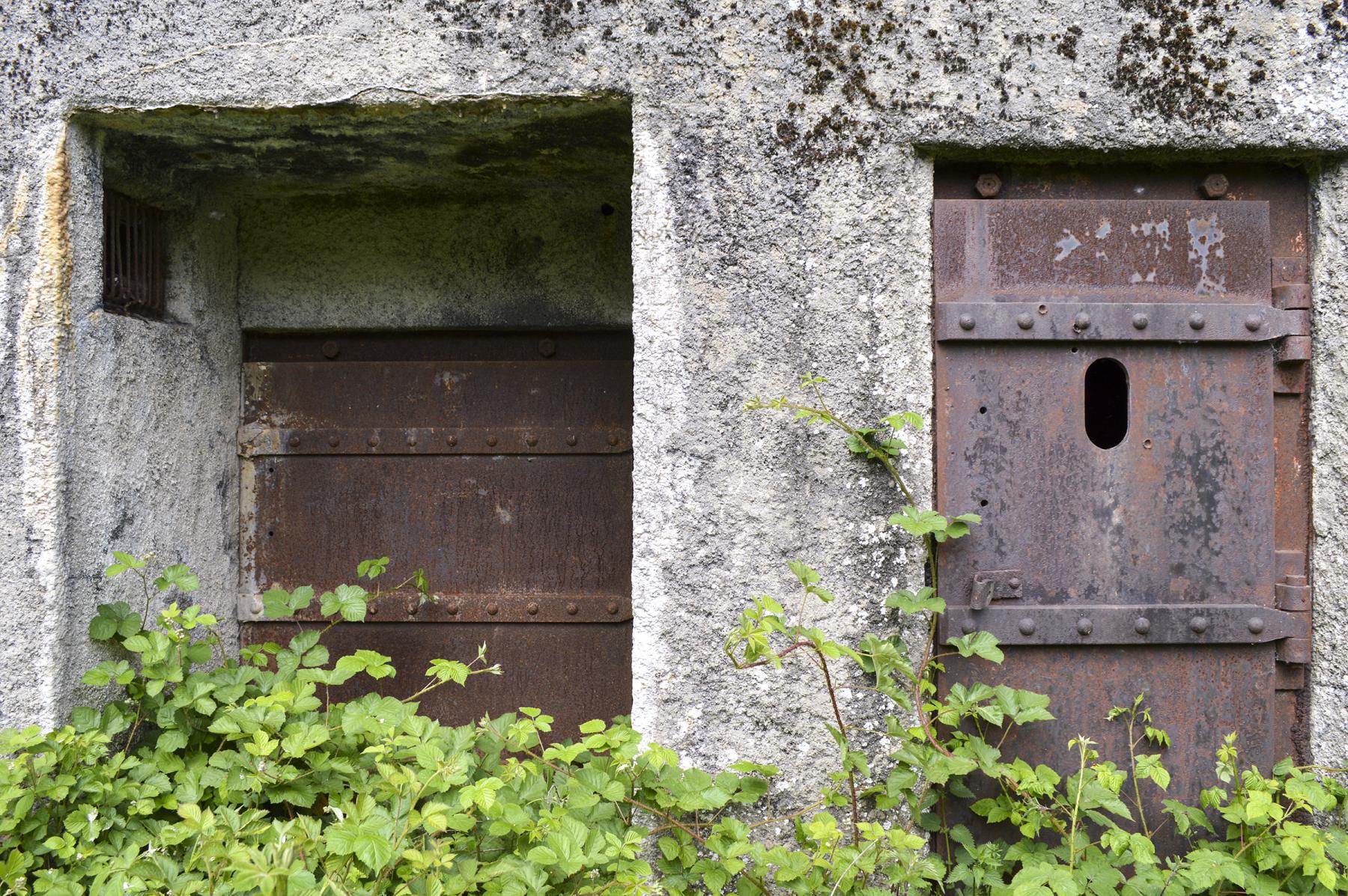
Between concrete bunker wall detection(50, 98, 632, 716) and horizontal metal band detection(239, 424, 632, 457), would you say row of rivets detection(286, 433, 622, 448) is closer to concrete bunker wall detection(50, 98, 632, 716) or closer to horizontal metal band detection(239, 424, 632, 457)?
horizontal metal band detection(239, 424, 632, 457)

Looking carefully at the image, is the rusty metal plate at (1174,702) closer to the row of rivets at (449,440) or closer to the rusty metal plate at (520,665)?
the rusty metal plate at (520,665)

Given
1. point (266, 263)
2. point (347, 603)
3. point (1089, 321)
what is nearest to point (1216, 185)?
point (1089, 321)

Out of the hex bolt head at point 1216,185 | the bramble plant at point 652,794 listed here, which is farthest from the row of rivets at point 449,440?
the hex bolt head at point 1216,185

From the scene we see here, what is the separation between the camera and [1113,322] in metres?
1.74

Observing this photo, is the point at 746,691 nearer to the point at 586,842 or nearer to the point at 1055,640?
the point at 586,842

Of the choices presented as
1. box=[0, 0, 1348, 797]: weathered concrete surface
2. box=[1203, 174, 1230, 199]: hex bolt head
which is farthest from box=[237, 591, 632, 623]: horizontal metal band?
box=[1203, 174, 1230, 199]: hex bolt head

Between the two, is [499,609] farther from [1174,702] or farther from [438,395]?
[1174,702]

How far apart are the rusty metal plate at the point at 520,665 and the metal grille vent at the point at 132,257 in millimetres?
836

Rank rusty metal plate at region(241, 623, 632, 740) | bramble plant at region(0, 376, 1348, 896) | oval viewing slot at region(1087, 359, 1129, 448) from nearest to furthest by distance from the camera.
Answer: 1. bramble plant at region(0, 376, 1348, 896)
2. oval viewing slot at region(1087, 359, 1129, 448)
3. rusty metal plate at region(241, 623, 632, 740)

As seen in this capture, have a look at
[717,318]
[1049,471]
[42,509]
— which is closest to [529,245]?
[717,318]

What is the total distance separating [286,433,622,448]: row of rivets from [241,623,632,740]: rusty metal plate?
18.2 inches

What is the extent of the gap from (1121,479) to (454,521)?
1.56 metres

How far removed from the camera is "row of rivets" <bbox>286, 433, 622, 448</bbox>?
7.42ft

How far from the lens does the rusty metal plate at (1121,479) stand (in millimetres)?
1741
